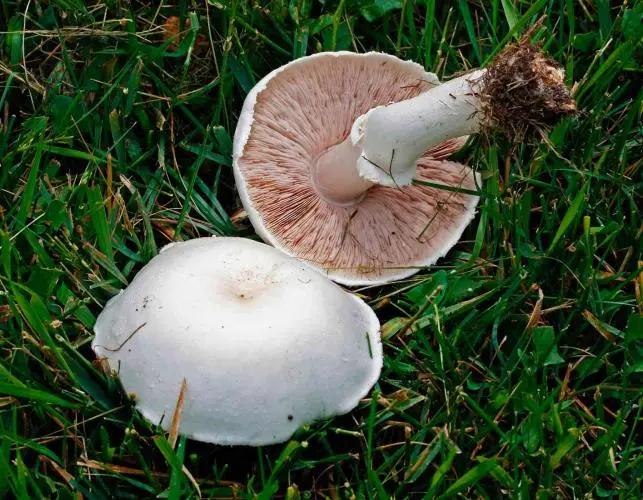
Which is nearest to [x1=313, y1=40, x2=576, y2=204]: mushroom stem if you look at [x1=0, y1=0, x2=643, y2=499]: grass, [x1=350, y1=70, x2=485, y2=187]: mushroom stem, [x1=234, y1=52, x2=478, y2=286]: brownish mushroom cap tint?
[x1=350, y1=70, x2=485, y2=187]: mushroom stem

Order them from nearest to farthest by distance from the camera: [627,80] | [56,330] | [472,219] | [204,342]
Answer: [204,342] → [56,330] → [472,219] → [627,80]

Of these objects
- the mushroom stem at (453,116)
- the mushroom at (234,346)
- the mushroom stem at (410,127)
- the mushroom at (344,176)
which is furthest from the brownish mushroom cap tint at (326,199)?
the mushroom at (234,346)

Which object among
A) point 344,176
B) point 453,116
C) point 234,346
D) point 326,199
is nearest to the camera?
point 234,346

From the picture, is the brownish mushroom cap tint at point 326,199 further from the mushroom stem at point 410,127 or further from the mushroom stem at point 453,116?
the mushroom stem at point 410,127

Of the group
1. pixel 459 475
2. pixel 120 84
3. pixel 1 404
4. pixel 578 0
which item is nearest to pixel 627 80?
pixel 578 0

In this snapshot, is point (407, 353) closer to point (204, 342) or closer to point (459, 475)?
point (459, 475)

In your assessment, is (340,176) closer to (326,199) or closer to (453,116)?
(326,199)

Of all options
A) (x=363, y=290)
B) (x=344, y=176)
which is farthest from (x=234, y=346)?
(x=344, y=176)
